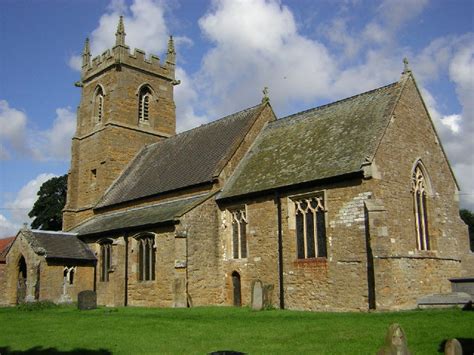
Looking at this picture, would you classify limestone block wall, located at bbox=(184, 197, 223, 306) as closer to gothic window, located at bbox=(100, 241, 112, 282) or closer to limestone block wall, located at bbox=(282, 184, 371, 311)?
limestone block wall, located at bbox=(282, 184, 371, 311)

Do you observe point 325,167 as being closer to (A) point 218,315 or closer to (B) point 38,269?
(A) point 218,315

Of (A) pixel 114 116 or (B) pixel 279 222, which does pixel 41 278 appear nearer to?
(A) pixel 114 116

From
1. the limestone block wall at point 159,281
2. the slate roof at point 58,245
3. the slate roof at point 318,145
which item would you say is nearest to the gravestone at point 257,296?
the slate roof at point 318,145

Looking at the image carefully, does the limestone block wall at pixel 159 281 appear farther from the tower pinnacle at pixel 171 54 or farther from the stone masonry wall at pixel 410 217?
the tower pinnacle at pixel 171 54

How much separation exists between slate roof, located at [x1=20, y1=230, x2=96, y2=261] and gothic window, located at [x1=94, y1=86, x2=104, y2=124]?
11247 millimetres

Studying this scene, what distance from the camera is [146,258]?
27.4 meters

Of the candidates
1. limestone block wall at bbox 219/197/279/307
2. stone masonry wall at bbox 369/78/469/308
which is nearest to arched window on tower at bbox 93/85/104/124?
limestone block wall at bbox 219/197/279/307

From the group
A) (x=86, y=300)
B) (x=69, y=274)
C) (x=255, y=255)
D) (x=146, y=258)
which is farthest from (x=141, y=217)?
(x=255, y=255)

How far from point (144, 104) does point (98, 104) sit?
3.71 metres

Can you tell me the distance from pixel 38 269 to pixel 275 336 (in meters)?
19.4

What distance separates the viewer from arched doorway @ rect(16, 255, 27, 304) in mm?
30266

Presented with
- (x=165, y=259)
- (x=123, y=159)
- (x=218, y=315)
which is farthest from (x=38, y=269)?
(x=218, y=315)

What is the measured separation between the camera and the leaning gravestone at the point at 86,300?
24.8 m

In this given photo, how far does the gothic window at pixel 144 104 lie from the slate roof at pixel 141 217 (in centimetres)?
919
